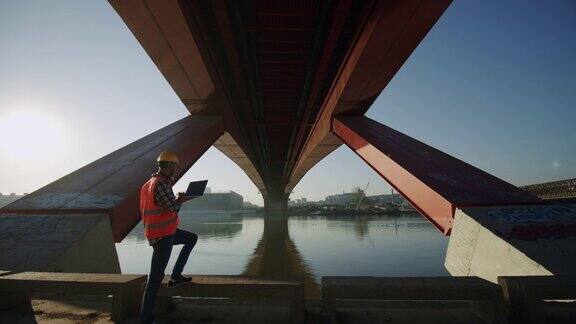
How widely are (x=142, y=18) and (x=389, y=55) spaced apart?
24.6ft

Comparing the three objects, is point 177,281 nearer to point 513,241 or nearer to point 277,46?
point 513,241

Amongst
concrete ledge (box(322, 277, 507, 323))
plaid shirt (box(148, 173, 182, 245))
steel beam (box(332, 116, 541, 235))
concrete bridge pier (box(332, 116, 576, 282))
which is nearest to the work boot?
plaid shirt (box(148, 173, 182, 245))

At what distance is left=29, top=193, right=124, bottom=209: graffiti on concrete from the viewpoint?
7.70 metres

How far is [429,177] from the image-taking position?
9094 mm

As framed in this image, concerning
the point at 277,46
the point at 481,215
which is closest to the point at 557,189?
the point at 481,215

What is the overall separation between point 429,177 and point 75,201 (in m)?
9.62

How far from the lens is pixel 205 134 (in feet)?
43.3

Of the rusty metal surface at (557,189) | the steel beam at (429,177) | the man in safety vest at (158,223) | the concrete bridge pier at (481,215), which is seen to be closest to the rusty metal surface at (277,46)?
the steel beam at (429,177)

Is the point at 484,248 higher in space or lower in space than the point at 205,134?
lower

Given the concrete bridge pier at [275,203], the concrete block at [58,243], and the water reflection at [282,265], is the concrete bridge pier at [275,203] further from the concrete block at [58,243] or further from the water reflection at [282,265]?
the concrete block at [58,243]

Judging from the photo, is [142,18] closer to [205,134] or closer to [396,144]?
[205,134]

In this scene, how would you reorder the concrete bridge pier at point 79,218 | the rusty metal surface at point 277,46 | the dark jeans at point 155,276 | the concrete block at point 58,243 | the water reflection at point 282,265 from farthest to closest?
the water reflection at point 282,265 < the rusty metal surface at point 277,46 < the concrete bridge pier at point 79,218 < the concrete block at point 58,243 < the dark jeans at point 155,276

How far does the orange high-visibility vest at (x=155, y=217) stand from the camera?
375cm

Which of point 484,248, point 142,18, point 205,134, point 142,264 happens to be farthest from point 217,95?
point 142,264
